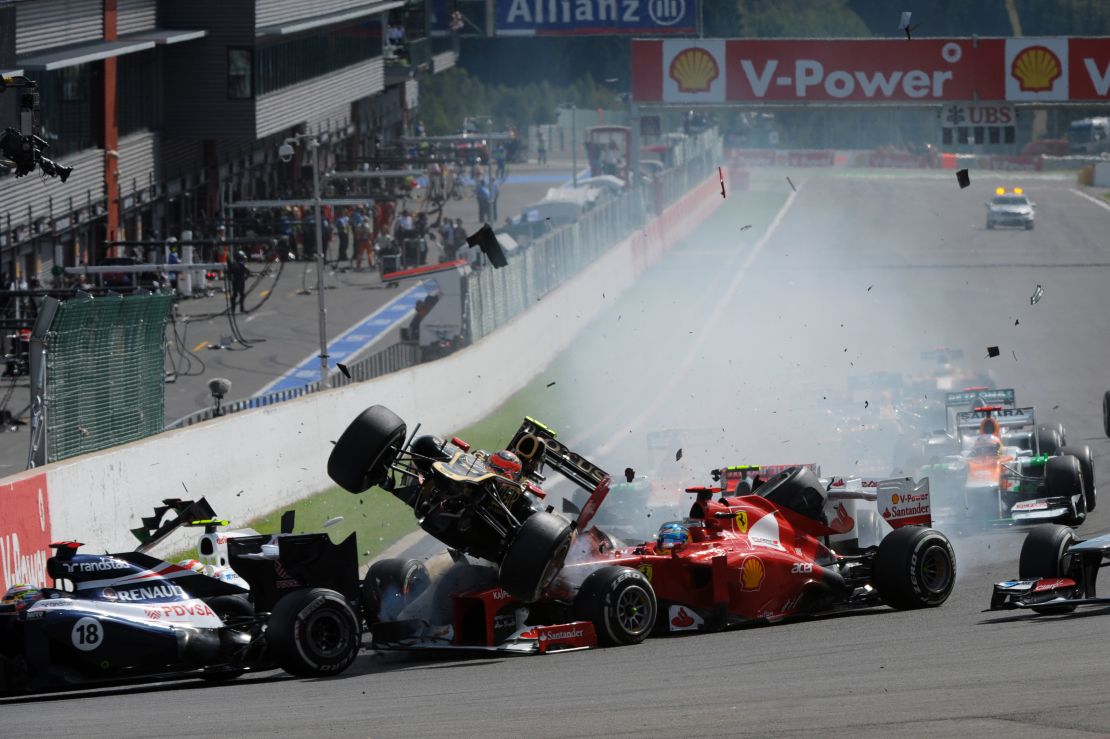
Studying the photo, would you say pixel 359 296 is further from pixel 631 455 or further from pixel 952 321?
pixel 631 455

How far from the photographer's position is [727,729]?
869 centimetres

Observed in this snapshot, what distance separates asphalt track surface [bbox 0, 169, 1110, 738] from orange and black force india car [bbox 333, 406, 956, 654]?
0.23 m

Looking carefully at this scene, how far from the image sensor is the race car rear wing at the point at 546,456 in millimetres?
13125

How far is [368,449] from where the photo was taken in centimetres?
1270

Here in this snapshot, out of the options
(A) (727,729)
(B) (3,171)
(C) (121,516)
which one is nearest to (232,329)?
(B) (3,171)

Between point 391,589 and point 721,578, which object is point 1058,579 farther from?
point 391,589

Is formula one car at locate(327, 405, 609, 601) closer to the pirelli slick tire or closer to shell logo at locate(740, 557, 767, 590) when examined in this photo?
shell logo at locate(740, 557, 767, 590)

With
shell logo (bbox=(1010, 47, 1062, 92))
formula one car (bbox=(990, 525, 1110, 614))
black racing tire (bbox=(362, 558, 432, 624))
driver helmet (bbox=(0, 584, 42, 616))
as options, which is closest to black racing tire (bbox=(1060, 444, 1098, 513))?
formula one car (bbox=(990, 525, 1110, 614))

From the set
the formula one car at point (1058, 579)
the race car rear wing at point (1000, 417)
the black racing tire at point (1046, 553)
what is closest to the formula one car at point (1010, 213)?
the race car rear wing at point (1000, 417)

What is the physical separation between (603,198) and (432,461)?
4334 centimetres

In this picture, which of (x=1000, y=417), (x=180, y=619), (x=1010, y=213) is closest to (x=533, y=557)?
(x=180, y=619)

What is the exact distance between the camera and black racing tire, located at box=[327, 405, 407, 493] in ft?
41.7

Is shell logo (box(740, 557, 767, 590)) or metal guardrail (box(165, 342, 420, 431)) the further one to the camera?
metal guardrail (box(165, 342, 420, 431))

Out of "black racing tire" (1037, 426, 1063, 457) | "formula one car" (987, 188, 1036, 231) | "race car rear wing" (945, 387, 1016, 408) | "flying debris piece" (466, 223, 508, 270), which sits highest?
"flying debris piece" (466, 223, 508, 270)
